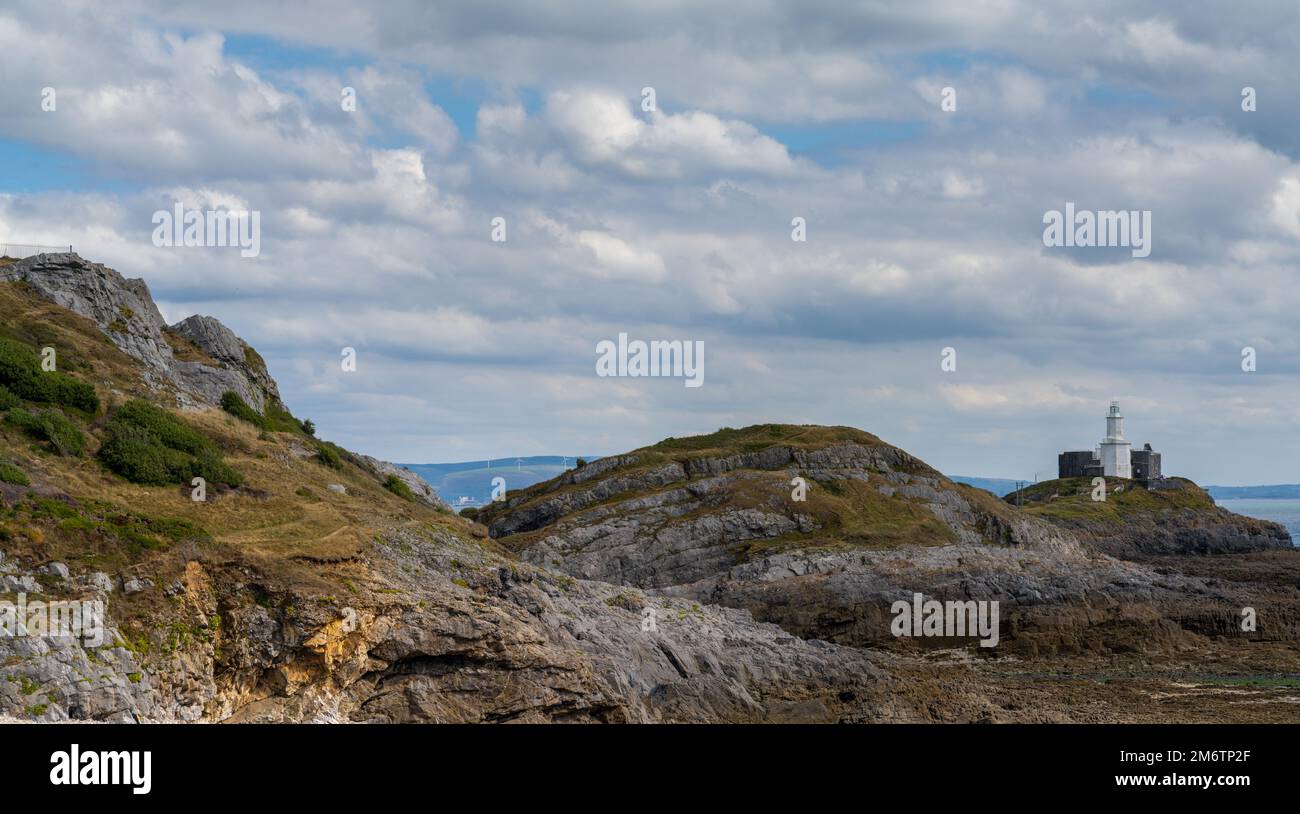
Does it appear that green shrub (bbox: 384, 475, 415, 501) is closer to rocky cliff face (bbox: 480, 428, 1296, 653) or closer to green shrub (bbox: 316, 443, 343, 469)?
green shrub (bbox: 316, 443, 343, 469)

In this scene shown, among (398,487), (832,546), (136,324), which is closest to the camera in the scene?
(136,324)

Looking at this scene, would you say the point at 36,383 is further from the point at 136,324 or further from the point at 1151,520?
the point at 1151,520

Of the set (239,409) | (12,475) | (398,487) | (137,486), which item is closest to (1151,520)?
(398,487)

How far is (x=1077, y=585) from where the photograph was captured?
71.4 meters

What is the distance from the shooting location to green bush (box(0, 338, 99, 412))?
42656mm

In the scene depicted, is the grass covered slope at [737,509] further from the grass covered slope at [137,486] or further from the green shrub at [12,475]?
the green shrub at [12,475]

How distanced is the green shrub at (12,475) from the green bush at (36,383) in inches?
312

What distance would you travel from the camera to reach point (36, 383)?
141ft

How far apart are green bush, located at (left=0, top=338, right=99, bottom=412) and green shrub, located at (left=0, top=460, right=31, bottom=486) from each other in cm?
793

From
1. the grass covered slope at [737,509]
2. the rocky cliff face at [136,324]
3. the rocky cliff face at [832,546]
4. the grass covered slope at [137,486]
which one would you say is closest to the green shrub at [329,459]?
the grass covered slope at [137,486]

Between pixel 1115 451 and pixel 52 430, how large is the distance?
15385 cm

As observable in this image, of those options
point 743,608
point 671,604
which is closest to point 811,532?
point 743,608
